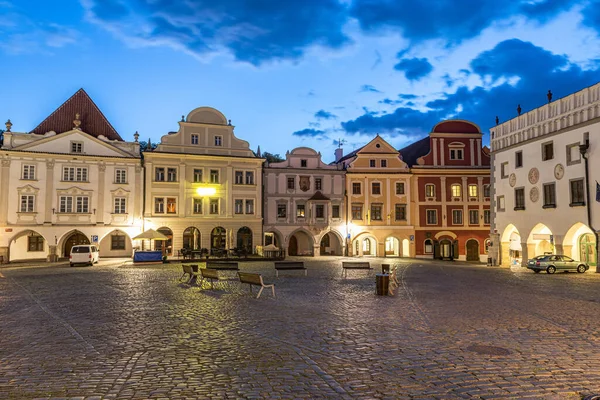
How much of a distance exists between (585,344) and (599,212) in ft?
70.0

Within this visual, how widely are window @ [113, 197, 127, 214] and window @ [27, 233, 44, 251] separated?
6488mm

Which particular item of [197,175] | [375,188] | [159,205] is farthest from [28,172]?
[375,188]

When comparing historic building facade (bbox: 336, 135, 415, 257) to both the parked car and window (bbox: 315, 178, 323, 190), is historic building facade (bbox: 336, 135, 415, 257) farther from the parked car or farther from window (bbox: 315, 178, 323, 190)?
the parked car

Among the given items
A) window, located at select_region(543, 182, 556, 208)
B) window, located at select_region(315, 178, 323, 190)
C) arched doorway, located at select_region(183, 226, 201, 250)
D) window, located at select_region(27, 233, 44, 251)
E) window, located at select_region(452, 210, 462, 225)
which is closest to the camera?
window, located at select_region(543, 182, 556, 208)

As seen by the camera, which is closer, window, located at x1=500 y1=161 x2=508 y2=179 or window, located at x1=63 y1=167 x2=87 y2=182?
window, located at x1=500 y1=161 x2=508 y2=179

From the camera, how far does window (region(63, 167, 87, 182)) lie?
40.6m

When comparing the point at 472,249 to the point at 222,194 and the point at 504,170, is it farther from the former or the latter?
the point at 222,194

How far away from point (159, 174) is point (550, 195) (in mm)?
32005

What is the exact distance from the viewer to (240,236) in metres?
45.4

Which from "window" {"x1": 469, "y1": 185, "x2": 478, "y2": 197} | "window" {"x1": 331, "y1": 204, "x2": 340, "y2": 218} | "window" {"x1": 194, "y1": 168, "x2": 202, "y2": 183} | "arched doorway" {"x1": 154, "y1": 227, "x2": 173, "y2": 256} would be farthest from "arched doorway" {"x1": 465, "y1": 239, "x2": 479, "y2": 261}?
"arched doorway" {"x1": 154, "y1": 227, "x2": 173, "y2": 256}

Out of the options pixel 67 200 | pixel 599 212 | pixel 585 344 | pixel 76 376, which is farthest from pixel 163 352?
pixel 67 200

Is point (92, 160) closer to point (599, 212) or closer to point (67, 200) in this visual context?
point (67, 200)

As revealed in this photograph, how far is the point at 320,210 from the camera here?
47344 mm

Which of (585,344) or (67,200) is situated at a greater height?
(67,200)
